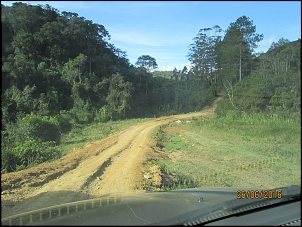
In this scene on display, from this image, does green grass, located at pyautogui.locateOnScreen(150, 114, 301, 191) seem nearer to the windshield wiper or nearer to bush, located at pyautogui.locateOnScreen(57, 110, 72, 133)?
the windshield wiper

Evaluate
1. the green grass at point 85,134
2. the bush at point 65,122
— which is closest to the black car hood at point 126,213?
the green grass at point 85,134

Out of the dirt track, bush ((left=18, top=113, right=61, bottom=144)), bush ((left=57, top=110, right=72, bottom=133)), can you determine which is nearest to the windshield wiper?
the dirt track

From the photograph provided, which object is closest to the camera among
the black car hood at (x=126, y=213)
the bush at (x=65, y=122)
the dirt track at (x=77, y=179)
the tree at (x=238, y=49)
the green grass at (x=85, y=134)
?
the black car hood at (x=126, y=213)

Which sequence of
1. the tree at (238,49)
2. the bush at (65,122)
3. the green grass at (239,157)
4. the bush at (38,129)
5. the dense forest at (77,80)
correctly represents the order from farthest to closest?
the bush at (65,122)
the bush at (38,129)
the dense forest at (77,80)
the tree at (238,49)
the green grass at (239,157)

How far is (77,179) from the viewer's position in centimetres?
785

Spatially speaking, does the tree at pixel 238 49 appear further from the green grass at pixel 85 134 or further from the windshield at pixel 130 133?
the green grass at pixel 85 134

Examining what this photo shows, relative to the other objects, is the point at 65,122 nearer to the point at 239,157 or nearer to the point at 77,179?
the point at 77,179

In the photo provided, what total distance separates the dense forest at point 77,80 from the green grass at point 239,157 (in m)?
0.88

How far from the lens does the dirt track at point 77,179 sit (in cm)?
633

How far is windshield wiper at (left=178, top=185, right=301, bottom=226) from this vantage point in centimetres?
185

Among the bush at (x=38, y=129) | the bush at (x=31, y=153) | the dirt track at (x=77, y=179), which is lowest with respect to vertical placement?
the dirt track at (x=77, y=179)

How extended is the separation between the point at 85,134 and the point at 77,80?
8225mm

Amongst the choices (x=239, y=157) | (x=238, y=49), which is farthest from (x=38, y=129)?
(x=238, y=49)

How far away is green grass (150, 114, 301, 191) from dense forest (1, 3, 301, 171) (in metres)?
0.88
